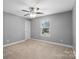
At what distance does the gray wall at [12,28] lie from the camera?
12.6 ft

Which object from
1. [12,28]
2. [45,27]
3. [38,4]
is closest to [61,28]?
[45,27]

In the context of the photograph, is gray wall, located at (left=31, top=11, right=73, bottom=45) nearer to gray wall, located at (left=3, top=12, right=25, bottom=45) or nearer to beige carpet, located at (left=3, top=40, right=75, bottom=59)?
beige carpet, located at (left=3, top=40, right=75, bottom=59)

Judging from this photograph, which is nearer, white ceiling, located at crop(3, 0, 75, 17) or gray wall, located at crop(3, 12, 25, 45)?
white ceiling, located at crop(3, 0, 75, 17)

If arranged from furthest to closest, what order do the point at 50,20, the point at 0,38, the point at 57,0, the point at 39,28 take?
1. the point at 39,28
2. the point at 50,20
3. the point at 57,0
4. the point at 0,38

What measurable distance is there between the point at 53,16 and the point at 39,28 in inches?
73.5

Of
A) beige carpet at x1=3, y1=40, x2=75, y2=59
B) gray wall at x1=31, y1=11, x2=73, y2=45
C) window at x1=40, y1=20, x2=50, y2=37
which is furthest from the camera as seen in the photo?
window at x1=40, y1=20, x2=50, y2=37

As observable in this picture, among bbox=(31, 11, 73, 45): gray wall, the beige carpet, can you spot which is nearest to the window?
bbox=(31, 11, 73, 45): gray wall

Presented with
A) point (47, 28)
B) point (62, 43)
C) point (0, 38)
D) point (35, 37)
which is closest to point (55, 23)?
point (47, 28)

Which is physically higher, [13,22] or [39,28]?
[13,22]

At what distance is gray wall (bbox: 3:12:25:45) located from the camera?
3.84m

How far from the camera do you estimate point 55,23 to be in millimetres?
4438

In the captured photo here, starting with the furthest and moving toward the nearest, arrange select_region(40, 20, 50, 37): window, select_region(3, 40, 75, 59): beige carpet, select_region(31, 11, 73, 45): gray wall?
1. select_region(40, 20, 50, 37): window
2. select_region(31, 11, 73, 45): gray wall
3. select_region(3, 40, 75, 59): beige carpet

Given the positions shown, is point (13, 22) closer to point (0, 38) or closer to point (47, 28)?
point (47, 28)

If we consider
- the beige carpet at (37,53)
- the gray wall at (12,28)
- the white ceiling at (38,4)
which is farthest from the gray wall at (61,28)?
the gray wall at (12,28)
